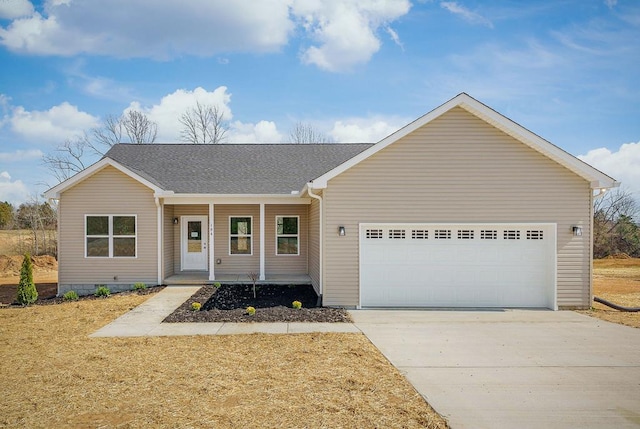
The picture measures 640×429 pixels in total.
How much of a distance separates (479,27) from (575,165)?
5190mm

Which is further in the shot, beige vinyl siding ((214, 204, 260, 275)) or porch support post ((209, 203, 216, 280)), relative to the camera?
beige vinyl siding ((214, 204, 260, 275))

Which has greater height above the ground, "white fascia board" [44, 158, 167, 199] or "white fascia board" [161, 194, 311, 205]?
"white fascia board" [44, 158, 167, 199]

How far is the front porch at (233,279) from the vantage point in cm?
1374

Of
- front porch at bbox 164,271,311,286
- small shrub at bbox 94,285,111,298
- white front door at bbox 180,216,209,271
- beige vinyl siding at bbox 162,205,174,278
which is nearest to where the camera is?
small shrub at bbox 94,285,111,298

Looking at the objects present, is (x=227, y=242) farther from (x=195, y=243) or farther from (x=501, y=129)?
(x=501, y=129)

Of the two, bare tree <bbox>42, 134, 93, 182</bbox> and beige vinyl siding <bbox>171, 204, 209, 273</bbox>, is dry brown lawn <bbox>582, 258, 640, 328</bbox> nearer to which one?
beige vinyl siding <bbox>171, 204, 209, 273</bbox>

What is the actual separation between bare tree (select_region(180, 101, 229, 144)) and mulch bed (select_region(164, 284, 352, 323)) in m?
21.9

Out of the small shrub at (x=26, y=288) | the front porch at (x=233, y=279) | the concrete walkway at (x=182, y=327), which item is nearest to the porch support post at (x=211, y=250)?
the front porch at (x=233, y=279)

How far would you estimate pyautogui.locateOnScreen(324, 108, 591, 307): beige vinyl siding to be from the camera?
10.6 metres

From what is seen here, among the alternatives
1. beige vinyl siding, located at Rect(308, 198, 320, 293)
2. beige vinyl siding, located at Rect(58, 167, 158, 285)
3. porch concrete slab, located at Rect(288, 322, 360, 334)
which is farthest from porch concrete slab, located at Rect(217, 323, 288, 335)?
beige vinyl siding, located at Rect(58, 167, 158, 285)

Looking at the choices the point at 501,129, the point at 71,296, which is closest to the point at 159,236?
the point at 71,296

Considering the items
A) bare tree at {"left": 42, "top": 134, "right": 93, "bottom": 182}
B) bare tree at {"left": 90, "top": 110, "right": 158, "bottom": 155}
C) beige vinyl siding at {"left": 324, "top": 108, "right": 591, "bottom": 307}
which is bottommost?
beige vinyl siding at {"left": 324, "top": 108, "right": 591, "bottom": 307}

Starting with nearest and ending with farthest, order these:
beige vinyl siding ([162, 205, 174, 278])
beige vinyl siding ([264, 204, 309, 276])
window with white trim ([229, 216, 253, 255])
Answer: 1. beige vinyl siding ([162, 205, 174, 278])
2. beige vinyl siding ([264, 204, 309, 276])
3. window with white trim ([229, 216, 253, 255])

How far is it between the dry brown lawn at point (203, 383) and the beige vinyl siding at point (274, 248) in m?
7.35
